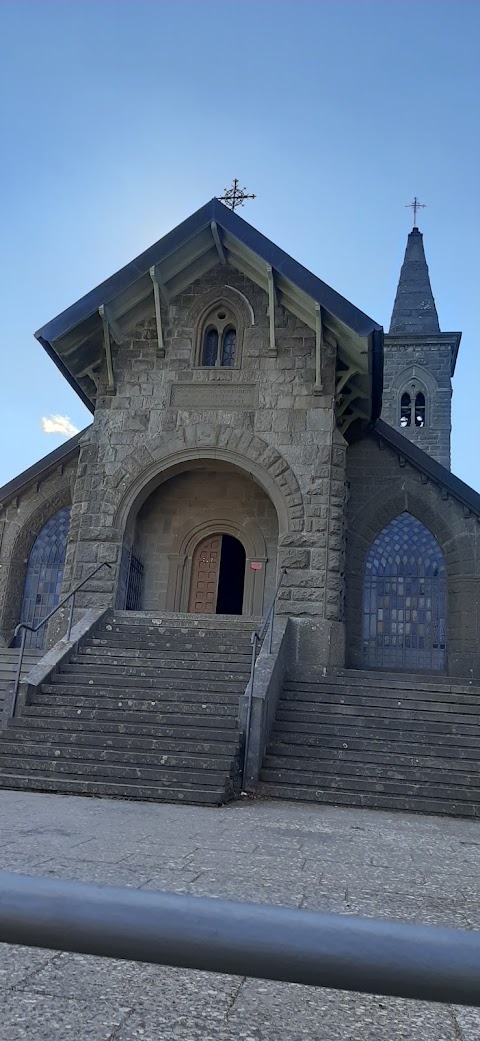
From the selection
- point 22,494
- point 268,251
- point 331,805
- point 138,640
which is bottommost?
point 331,805

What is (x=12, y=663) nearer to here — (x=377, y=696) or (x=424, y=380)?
(x=377, y=696)

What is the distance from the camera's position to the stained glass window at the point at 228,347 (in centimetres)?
1562

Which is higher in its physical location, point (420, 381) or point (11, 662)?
point (420, 381)

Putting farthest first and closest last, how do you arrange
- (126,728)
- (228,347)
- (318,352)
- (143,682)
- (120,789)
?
(228,347) → (318,352) → (143,682) → (126,728) → (120,789)

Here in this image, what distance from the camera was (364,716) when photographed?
10875 millimetres

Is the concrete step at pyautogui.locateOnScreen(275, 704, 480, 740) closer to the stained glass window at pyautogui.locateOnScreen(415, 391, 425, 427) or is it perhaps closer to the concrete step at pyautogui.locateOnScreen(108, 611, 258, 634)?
the concrete step at pyautogui.locateOnScreen(108, 611, 258, 634)

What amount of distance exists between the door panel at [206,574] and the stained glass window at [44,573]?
122 inches

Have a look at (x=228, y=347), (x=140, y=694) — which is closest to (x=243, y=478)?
(x=228, y=347)

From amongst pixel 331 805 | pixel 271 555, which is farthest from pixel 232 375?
pixel 331 805

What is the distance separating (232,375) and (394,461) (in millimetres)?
4474

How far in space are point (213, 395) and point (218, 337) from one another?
1387 millimetres

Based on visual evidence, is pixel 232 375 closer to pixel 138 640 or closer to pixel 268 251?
pixel 268 251

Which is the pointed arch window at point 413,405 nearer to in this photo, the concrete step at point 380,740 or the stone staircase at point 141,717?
the stone staircase at point 141,717

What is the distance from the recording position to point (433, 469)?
16.7 metres
